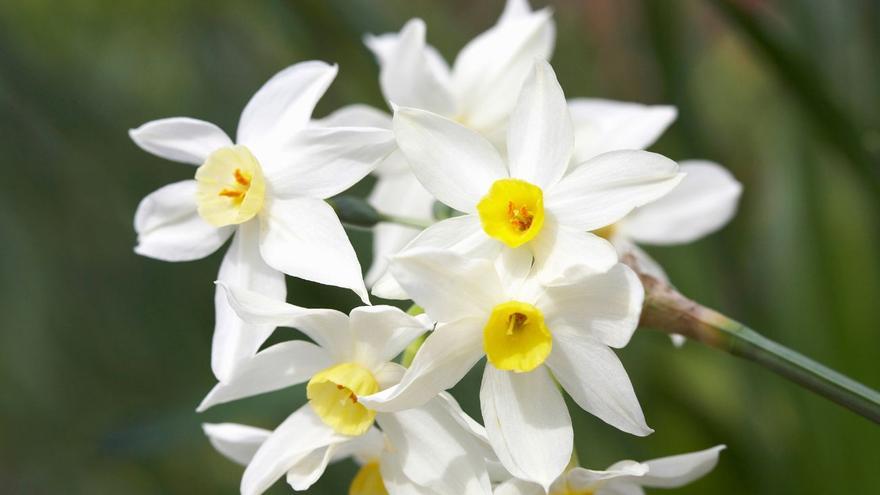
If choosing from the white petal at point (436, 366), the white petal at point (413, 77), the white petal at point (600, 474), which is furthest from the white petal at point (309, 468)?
the white petal at point (413, 77)

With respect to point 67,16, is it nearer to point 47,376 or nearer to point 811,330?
point 47,376

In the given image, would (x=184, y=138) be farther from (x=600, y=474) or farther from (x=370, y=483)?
(x=600, y=474)

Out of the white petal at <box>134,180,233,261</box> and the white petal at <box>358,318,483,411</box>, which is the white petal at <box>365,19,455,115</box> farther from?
Result: the white petal at <box>358,318,483,411</box>

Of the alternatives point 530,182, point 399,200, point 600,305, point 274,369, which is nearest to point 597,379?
point 600,305

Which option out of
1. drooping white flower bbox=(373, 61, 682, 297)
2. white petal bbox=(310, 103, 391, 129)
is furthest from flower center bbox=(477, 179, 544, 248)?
white petal bbox=(310, 103, 391, 129)

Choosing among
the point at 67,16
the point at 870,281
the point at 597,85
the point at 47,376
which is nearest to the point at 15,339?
the point at 47,376
